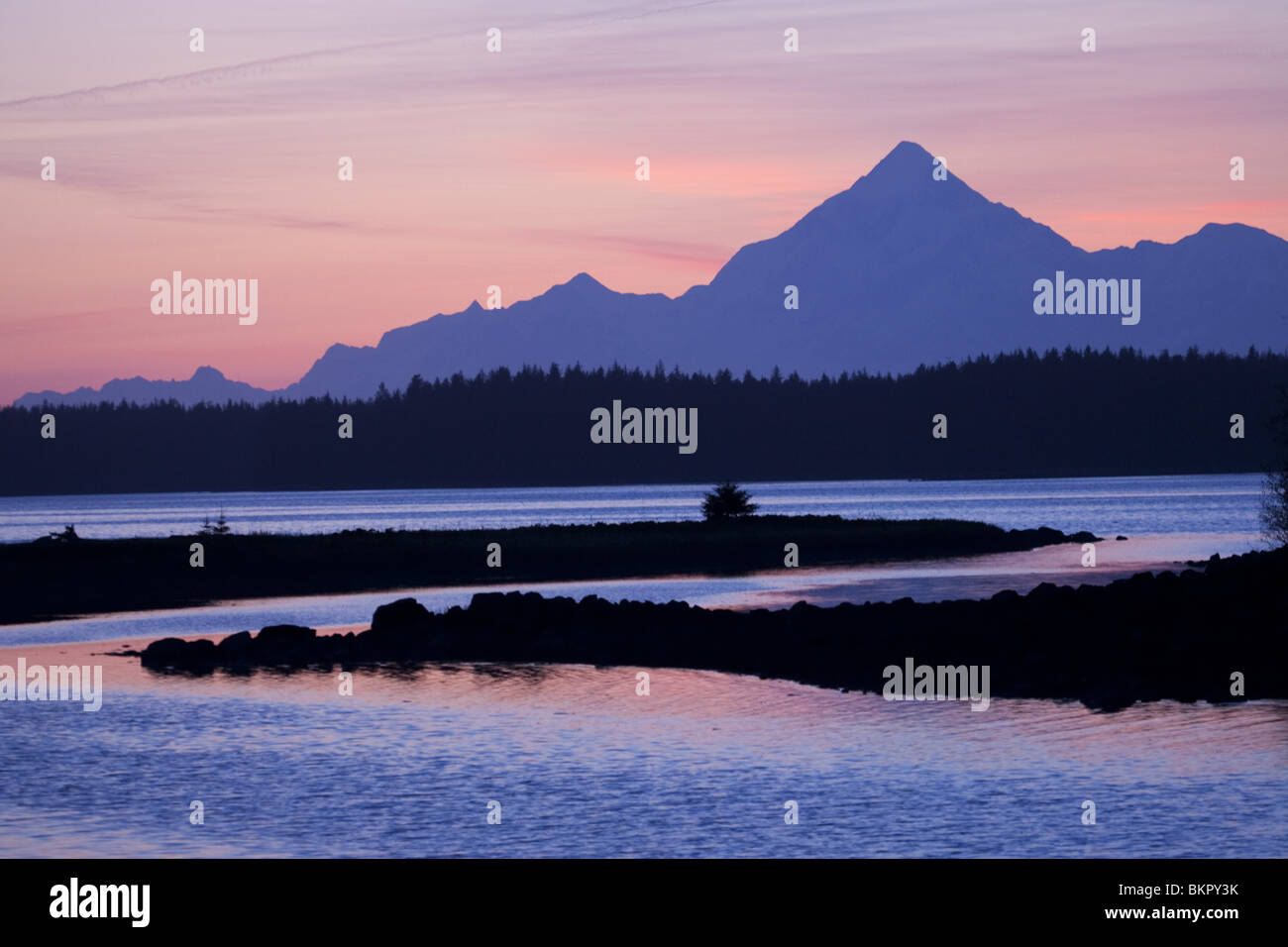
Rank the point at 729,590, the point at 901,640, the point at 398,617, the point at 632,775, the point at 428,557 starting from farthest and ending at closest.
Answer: the point at 428,557 → the point at 729,590 → the point at 398,617 → the point at 901,640 → the point at 632,775

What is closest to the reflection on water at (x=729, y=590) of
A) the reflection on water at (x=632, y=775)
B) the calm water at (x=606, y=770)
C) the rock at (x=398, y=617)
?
the rock at (x=398, y=617)

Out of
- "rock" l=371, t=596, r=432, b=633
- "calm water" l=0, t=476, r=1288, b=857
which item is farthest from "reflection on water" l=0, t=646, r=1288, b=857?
"rock" l=371, t=596, r=432, b=633

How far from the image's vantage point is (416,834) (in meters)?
20.0

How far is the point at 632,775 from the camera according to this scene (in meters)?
23.5

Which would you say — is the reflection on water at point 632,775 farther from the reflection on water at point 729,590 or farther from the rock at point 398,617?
the reflection on water at point 729,590

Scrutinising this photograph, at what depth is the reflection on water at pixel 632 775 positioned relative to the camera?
1942cm

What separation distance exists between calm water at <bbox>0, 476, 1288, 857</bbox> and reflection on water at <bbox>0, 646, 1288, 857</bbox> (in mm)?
64

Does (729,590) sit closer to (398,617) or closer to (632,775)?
(398,617)

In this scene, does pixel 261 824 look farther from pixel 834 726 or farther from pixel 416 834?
pixel 834 726

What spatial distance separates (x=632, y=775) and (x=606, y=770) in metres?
0.61

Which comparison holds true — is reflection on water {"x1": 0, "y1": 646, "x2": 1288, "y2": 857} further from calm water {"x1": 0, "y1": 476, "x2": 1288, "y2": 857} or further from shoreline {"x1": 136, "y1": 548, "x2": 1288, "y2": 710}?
shoreline {"x1": 136, "y1": 548, "x2": 1288, "y2": 710}

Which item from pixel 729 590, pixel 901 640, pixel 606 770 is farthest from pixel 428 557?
pixel 606 770

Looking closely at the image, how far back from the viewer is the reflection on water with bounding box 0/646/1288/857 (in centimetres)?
1942
